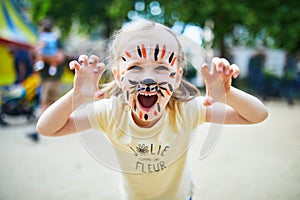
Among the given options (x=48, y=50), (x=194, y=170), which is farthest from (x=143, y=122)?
(x=48, y=50)

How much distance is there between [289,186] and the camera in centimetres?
234

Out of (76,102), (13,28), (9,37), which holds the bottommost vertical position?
(9,37)

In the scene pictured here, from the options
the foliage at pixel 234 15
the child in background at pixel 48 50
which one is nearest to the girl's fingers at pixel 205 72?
the child in background at pixel 48 50

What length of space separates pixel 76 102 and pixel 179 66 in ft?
1.16

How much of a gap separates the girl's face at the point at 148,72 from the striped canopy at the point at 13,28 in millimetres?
5749

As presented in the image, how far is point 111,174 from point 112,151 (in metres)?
1.46

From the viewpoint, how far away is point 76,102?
3.83ft

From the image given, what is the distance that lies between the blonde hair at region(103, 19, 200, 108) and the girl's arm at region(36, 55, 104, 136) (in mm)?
73

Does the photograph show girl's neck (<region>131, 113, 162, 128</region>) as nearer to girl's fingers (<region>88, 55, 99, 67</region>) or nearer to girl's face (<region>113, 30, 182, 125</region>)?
girl's face (<region>113, 30, 182, 125</region>)

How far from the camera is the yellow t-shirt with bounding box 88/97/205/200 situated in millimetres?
1179

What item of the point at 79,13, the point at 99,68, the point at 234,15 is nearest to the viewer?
the point at 99,68

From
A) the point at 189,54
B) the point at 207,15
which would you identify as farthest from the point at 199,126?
the point at 207,15

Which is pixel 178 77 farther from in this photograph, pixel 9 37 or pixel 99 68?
pixel 9 37

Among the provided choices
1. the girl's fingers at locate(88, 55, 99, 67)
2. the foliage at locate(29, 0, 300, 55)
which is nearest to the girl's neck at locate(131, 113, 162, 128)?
the girl's fingers at locate(88, 55, 99, 67)
